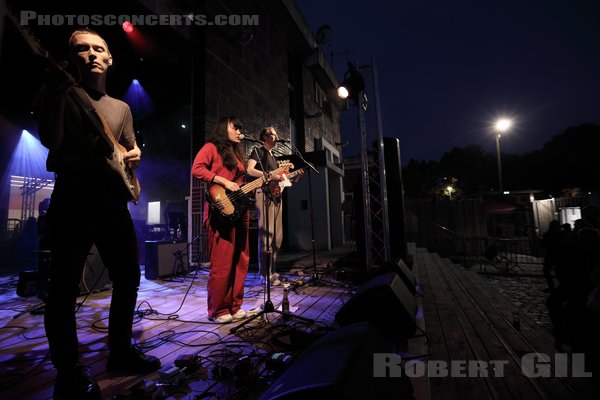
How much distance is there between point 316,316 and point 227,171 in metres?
1.98

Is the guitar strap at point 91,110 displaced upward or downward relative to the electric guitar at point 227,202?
upward

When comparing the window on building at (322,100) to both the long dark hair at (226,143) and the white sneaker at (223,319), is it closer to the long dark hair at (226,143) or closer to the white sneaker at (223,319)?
the long dark hair at (226,143)

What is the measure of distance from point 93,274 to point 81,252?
351 centimetres

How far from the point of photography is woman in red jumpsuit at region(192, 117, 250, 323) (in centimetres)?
310

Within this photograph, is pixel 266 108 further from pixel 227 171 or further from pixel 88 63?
pixel 88 63

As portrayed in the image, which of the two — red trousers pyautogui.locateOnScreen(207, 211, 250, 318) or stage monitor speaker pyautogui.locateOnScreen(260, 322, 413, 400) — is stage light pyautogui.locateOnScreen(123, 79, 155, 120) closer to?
red trousers pyautogui.locateOnScreen(207, 211, 250, 318)

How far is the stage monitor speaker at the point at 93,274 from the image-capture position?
4.47 metres

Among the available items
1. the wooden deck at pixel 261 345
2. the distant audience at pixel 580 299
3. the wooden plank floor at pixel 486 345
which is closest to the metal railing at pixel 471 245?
the distant audience at pixel 580 299

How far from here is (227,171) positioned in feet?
11.1

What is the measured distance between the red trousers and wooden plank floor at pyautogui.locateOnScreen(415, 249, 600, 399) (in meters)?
2.10

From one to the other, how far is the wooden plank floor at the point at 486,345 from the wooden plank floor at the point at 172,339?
3.54 feet

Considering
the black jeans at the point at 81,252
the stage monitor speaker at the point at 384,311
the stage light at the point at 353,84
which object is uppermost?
the stage light at the point at 353,84

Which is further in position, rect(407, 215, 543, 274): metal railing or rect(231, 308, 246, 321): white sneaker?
rect(407, 215, 543, 274): metal railing

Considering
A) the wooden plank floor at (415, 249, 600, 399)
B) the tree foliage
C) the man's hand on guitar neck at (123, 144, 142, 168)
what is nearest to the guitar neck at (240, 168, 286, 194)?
the man's hand on guitar neck at (123, 144, 142, 168)
